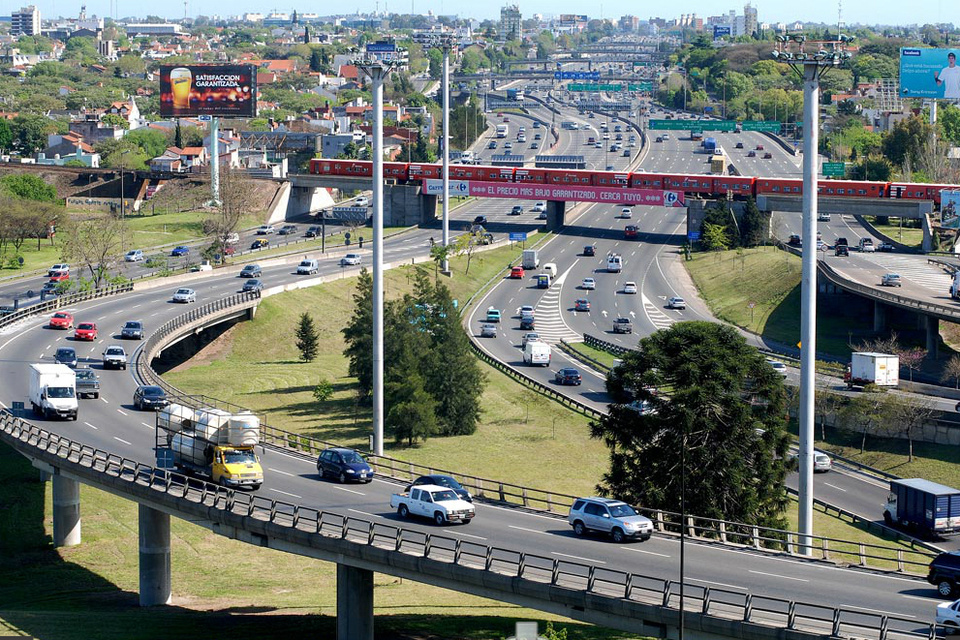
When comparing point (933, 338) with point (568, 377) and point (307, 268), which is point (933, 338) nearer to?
point (568, 377)

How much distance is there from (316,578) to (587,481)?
69.5 feet

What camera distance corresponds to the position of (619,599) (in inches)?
1444

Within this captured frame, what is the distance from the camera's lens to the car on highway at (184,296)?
102625 millimetres

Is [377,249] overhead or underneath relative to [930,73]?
underneath

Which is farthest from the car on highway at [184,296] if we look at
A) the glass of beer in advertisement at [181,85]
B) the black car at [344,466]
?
the glass of beer in advertisement at [181,85]

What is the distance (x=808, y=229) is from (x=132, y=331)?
50.3 metres

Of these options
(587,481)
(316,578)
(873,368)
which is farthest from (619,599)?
(873,368)

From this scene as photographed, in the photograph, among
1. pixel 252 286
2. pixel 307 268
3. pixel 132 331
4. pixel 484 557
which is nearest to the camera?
pixel 484 557

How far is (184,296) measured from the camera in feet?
337

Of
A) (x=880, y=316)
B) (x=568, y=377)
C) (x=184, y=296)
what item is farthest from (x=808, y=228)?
(x=880, y=316)

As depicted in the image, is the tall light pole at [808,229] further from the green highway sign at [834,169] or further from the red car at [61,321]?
the green highway sign at [834,169]

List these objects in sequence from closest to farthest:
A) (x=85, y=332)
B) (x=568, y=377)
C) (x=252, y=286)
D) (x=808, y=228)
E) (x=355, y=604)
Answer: (x=355, y=604), (x=808, y=228), (x=85, y=332), (x=568, y=377), (x=252, y=286)

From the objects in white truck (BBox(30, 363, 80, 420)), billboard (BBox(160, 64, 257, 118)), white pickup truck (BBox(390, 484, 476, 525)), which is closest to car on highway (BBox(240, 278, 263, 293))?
white truck (BBox(30, 363, 80, 420))

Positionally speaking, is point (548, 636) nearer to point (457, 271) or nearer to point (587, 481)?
point (587, 481)
